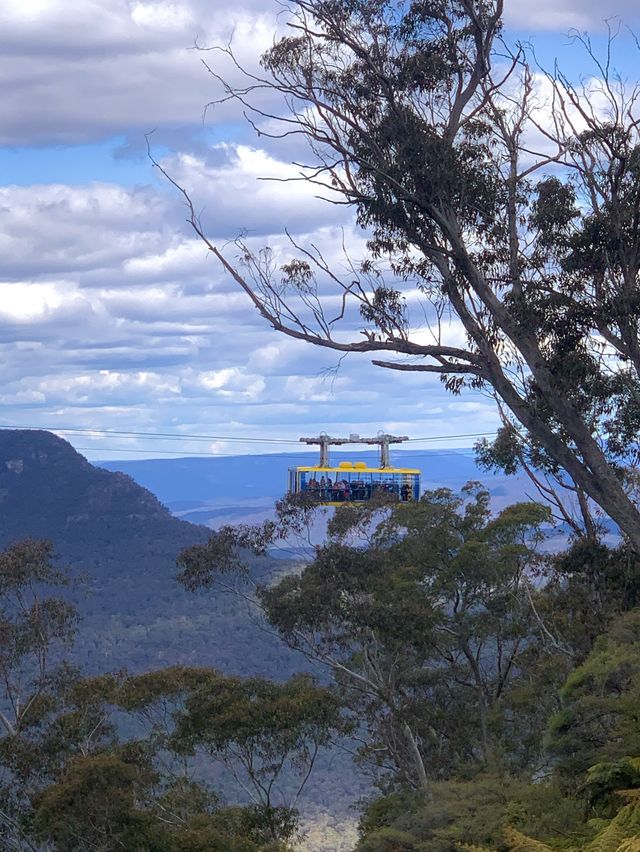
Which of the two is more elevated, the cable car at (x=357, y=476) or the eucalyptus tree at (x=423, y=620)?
the cable car at (x=357, y=476)

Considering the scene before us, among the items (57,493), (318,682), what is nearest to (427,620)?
(318,682)

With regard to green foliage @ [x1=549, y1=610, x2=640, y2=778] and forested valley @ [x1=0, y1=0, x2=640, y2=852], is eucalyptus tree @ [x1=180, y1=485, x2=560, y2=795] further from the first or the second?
green foliage @ [x1=549, y1=610, x2=640, y2=778]

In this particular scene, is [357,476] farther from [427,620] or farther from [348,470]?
[427,620]

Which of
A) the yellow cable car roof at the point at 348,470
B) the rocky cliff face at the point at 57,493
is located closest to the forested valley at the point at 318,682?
the yellow cable car roof at the point at 348,470

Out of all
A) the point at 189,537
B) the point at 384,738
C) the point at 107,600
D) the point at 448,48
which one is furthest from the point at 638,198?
the point at 189,537

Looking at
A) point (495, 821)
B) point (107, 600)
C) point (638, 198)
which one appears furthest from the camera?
point (107, 600)

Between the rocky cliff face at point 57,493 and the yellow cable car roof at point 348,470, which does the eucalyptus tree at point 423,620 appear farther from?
the rocky cliff face at point 57,493

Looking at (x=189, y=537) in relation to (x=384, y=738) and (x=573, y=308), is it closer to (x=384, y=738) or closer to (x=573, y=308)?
(x=384, y=738)

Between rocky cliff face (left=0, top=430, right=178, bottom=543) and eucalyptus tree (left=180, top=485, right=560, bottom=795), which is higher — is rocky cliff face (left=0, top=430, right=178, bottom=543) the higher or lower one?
the higher one

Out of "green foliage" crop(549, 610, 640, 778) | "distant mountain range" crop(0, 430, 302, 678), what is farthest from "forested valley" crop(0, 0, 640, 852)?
"distant mountain range" crop(0, 430, 302, 678)
